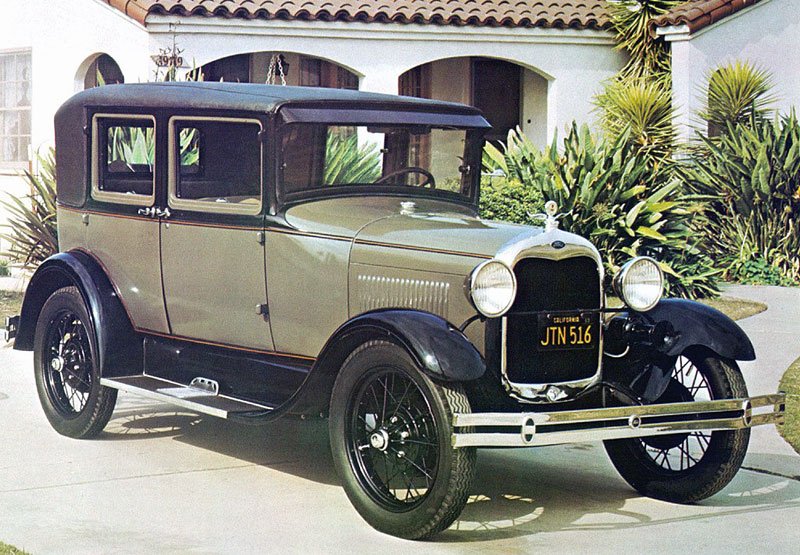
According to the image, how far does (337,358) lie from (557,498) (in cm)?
125

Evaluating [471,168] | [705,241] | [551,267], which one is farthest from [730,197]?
[551,267]

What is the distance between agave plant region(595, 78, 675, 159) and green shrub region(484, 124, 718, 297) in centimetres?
255

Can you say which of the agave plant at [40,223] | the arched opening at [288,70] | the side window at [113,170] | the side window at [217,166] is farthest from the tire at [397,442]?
the arched opening at [288,70]

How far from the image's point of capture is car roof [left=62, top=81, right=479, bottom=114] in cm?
679

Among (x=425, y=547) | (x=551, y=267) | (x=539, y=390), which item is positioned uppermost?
(x=551, y=267)

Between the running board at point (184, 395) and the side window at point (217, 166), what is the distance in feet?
2.96

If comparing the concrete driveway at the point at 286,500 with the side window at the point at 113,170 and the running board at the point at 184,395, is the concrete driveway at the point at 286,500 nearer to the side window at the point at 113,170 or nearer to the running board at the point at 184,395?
the running board at the point at 184,395

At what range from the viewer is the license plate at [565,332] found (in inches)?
235

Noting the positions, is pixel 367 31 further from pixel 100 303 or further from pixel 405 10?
pixel 100 303

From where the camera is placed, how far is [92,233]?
Result: 7707mm

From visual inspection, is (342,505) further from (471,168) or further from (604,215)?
(604,215)

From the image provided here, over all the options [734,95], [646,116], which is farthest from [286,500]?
[734,95]

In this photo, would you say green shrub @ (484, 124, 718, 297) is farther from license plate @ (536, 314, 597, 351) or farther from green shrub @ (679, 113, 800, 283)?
license plate @ (536, 314, 597, 351)

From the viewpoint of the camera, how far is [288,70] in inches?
748
